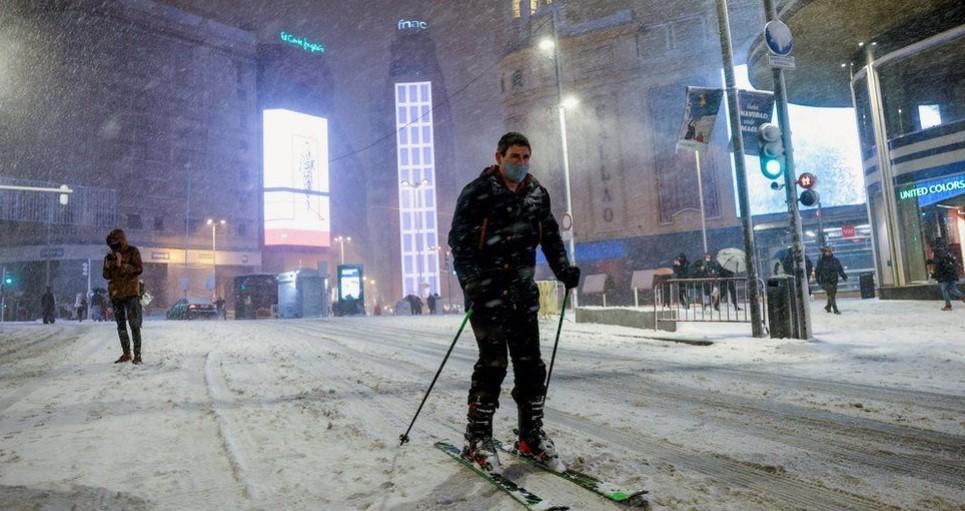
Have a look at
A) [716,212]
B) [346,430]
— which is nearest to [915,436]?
[346,430]

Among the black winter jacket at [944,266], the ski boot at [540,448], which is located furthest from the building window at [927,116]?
the ski boot at [540,448]

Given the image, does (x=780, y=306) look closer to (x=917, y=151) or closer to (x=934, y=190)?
(x=934, y=190)

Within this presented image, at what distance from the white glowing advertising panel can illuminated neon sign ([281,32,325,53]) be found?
1548 centimetres

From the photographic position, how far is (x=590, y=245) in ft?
135

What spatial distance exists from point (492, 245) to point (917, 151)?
20750mm

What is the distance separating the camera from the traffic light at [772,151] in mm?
9898

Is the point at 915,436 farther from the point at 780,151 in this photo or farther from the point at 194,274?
the point at 194,274

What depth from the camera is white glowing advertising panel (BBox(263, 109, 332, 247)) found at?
68688 mm

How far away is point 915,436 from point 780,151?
7.61m

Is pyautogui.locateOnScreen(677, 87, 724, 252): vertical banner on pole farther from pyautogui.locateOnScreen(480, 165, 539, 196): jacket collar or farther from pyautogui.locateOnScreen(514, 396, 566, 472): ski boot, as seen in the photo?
pyautogui.locateOnScreen(514, 396, 566, 472): ski boot

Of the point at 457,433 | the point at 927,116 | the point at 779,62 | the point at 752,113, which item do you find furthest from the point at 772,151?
the point at 927,116

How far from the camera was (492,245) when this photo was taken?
9.94 ft

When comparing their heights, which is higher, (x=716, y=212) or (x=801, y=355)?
(x=716, y=212)

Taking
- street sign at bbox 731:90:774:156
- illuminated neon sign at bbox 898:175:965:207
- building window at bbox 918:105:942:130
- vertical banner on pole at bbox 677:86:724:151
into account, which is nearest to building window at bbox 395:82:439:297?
building window at bbox 918:105:942:130
